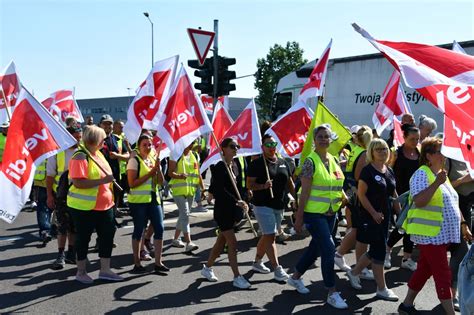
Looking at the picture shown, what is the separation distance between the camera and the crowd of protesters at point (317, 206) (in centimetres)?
470

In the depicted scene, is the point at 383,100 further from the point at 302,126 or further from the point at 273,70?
the point at 273,70

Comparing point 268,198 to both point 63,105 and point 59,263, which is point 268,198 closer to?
point 59,263

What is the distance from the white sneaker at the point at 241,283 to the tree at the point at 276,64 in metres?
54.9

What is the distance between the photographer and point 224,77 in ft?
39.5

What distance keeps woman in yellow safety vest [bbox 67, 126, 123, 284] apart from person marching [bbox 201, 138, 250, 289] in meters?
1.22

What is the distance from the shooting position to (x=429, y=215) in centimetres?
467

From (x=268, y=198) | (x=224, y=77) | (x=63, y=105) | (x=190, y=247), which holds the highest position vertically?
(x=224, y=77)

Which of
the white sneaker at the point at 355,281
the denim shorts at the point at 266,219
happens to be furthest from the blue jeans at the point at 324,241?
the denim shorts at the point at 266,219

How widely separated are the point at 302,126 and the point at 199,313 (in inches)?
133

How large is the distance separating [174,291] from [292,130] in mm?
2941

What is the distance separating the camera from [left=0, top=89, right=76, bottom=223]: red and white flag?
494 cm

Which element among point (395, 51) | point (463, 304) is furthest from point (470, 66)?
point (463, 304)

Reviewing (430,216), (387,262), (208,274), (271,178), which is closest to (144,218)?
(208,274)

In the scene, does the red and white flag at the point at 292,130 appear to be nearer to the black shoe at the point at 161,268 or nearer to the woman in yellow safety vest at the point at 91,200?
the black shoe at the point at 161,268
